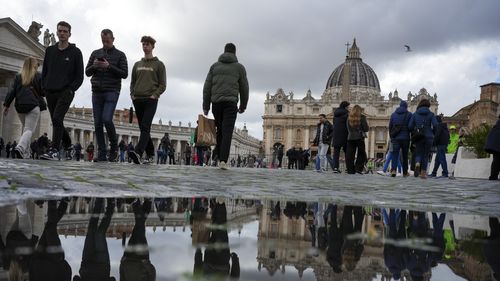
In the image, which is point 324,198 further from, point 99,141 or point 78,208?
point 99,141

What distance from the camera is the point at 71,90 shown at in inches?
311

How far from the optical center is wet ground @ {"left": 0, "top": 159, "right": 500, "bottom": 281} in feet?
4.54

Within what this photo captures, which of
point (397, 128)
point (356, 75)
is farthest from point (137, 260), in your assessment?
point (356, 75)

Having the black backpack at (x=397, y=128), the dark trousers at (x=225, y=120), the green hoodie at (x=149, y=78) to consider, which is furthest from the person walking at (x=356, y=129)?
the green hoodie at (x=149, y=78)

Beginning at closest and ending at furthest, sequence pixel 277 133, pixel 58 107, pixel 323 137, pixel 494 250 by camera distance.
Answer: pixel 494 250
pixel 58 107
pixel 323 137
pixel 277 133

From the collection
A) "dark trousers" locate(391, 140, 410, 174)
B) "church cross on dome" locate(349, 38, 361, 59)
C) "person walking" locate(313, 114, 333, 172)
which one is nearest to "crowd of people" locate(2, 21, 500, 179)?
"dark trousers" locate(391, 140, 410, 174)

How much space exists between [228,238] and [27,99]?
293 inches

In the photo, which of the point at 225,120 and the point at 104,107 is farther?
the point at 104,107

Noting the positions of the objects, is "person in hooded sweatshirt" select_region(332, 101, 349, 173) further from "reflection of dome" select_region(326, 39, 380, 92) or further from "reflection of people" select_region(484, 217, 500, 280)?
"reflection of dome" select_region(326, 39, 380, 92)

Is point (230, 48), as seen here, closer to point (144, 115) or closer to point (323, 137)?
point (144, 115)

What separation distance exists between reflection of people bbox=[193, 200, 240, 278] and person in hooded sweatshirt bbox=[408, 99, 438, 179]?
930 centimetres

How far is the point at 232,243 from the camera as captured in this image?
1.85 meters

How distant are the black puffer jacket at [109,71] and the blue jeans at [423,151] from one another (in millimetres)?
6665

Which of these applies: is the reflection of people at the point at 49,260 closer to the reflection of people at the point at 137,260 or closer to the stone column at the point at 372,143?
the reflection of people at the point at 137,260
